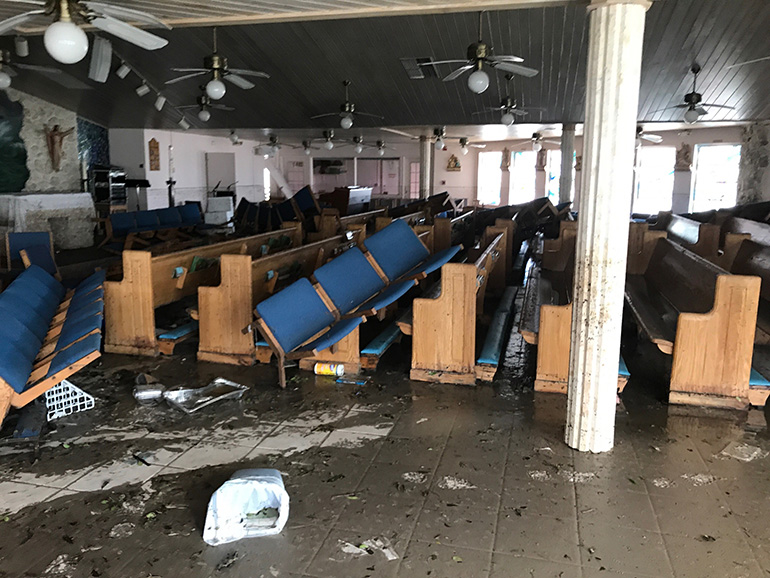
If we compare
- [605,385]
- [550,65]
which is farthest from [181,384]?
[550,65]

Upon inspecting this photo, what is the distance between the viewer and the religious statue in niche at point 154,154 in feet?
49.6

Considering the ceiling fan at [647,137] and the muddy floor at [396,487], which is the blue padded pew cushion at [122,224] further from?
the ceiling fan at [647,137]

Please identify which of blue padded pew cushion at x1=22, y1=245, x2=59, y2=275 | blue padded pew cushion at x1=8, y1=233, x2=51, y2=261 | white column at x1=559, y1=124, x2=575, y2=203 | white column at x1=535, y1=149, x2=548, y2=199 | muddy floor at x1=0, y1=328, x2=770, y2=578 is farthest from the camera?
white column at x1=535, y1=149, x2=548, y2=199

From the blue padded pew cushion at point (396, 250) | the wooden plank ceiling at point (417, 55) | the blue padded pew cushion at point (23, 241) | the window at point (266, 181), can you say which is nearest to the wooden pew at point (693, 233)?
the wooden plank ceiling at point (417, 55)

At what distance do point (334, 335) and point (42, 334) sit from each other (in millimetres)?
2045

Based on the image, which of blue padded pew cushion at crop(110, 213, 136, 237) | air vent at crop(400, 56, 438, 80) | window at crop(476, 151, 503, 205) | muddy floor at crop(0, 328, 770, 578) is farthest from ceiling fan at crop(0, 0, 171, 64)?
window at crop(476, 151, 503, 205)

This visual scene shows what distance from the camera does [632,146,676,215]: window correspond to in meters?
19.0

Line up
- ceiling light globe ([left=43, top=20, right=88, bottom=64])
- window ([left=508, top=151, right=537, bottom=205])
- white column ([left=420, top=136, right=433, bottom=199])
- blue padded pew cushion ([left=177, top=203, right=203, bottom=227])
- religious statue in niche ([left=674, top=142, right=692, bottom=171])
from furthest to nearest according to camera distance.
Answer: window ([left=508, top=151, right=537, bottom=205]) → religious statue in niche ([left=674, top=142, right=692, bottom=171]) → white column ([left=420, top=136, right=433, bottom=199]) → blue padded pew cushion ([left=177, top=203, right=203, bottom=227]) → ceiling light globe ([left=43, top=20, right=88, bottom=64])

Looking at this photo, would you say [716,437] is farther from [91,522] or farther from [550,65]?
[550,65]

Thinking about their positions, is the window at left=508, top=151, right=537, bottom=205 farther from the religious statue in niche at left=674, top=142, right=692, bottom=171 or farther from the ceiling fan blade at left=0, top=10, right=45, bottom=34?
the ceiling fan blade at left=0, top=10, right=45, bottom=34

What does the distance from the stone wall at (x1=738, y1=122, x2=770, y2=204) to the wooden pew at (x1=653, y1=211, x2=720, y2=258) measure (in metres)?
5.46

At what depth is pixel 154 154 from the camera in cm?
1532

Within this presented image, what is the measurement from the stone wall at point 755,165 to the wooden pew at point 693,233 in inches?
215

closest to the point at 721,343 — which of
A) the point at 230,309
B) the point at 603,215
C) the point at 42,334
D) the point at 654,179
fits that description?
the point at 603,215
